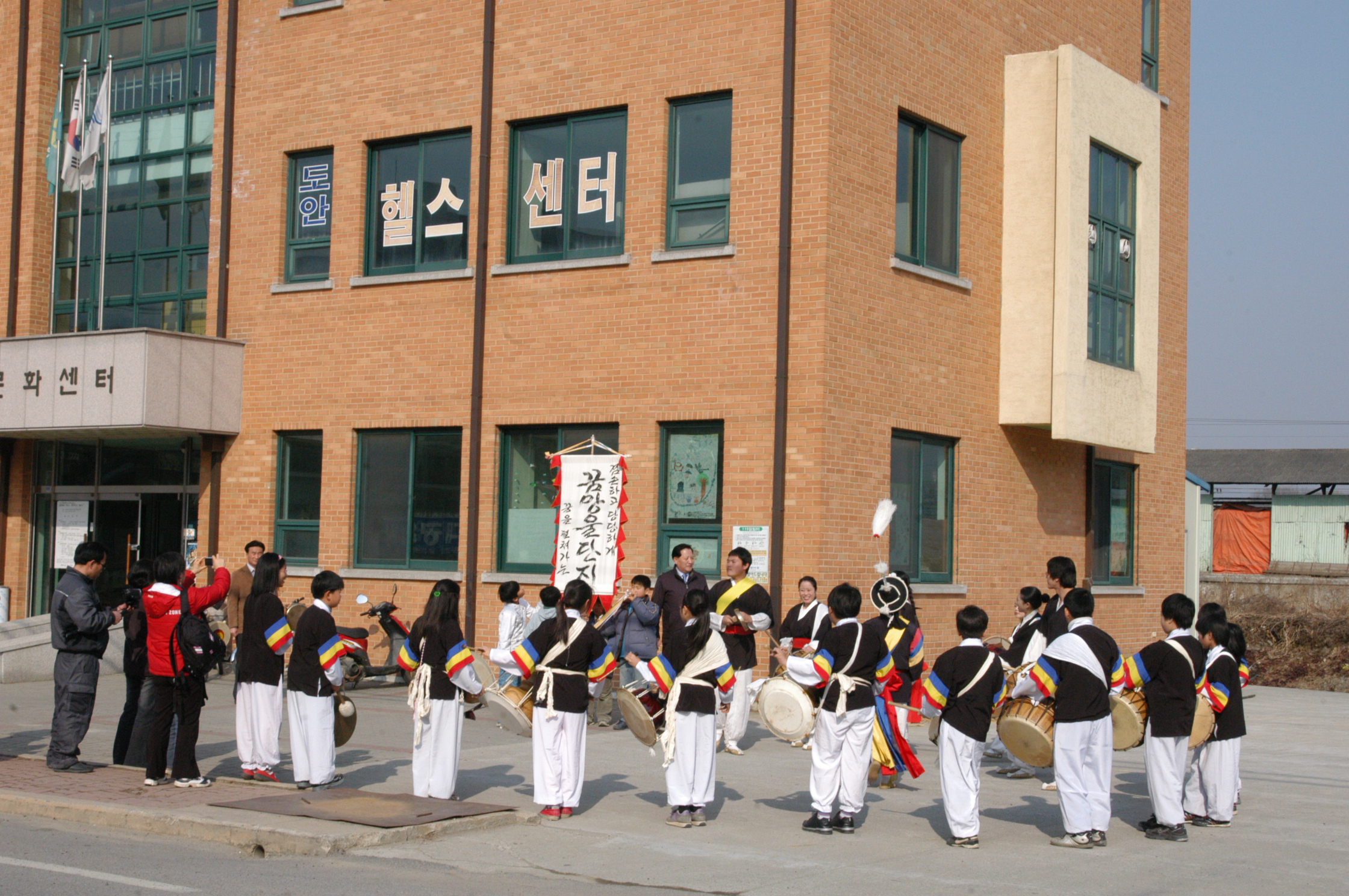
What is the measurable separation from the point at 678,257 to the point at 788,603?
4528mm

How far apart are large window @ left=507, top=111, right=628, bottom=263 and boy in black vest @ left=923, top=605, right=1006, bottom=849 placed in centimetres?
987

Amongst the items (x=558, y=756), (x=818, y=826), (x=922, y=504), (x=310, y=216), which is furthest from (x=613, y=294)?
(x=818, y=826)

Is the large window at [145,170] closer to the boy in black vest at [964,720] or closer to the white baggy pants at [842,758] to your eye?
the white baggy pants at [842,758]

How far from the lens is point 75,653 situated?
11.5 meters

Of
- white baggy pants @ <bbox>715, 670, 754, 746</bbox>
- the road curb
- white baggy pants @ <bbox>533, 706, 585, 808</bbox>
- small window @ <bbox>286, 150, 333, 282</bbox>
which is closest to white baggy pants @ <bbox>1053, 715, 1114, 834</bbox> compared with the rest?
white baggy pants @ <bbox>533, 706, 585, 808</bbox>

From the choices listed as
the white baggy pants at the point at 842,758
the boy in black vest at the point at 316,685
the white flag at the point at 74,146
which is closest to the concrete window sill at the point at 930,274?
the white baggy pants at the point at 842,758

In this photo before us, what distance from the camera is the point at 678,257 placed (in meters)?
17.7

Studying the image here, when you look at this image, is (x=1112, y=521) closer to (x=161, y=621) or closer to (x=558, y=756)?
(x=558, y=756)

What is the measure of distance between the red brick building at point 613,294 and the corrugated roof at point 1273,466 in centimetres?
3313

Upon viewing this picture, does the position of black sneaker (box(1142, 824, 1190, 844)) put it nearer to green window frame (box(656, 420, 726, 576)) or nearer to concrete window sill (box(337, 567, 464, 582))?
green window frame (box(656, 420, 726, 576))

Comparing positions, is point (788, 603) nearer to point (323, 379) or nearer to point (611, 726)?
point (611, 726)

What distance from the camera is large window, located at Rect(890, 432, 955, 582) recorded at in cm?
1808

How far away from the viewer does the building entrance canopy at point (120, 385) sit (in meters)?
19.6

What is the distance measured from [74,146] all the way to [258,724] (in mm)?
13688
